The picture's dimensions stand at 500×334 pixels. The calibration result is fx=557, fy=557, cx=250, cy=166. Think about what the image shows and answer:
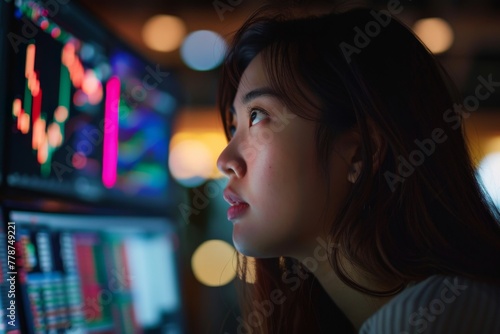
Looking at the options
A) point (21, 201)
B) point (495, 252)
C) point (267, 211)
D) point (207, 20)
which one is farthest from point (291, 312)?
point (207, 20)

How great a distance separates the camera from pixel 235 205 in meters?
1.01

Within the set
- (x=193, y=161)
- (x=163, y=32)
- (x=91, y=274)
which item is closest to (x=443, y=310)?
(x=91, y=274)

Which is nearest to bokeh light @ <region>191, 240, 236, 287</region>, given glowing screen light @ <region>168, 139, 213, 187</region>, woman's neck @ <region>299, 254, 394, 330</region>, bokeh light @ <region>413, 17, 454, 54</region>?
glowing screen light @ <region>168, 139, 213, 187</region>

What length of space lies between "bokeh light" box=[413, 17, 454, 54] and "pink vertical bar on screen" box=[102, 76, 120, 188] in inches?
83.3

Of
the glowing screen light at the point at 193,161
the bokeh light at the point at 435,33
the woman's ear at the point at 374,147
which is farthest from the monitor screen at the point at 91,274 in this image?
the bokeh light at the point at 435,33

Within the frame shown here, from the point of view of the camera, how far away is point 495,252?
92 centimetres

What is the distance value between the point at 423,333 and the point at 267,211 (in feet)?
1.09

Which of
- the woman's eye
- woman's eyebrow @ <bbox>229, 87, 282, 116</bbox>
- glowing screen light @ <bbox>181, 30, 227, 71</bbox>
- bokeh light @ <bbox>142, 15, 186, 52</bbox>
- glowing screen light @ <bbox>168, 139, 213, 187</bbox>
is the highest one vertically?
bokeh light @ <bbox>142, 15, 186, 52</bbox>

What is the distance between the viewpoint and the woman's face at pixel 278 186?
0.97 m

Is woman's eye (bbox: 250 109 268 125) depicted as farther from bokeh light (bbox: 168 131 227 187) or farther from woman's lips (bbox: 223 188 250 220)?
bokeh light (bbox: 168 131 227 187)

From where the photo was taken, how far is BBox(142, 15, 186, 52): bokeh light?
10.6ft

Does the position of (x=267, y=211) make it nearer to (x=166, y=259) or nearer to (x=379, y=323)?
(x=379, y=323)

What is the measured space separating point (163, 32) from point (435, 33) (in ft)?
5.22

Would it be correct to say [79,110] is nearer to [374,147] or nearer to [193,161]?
[374,147]
